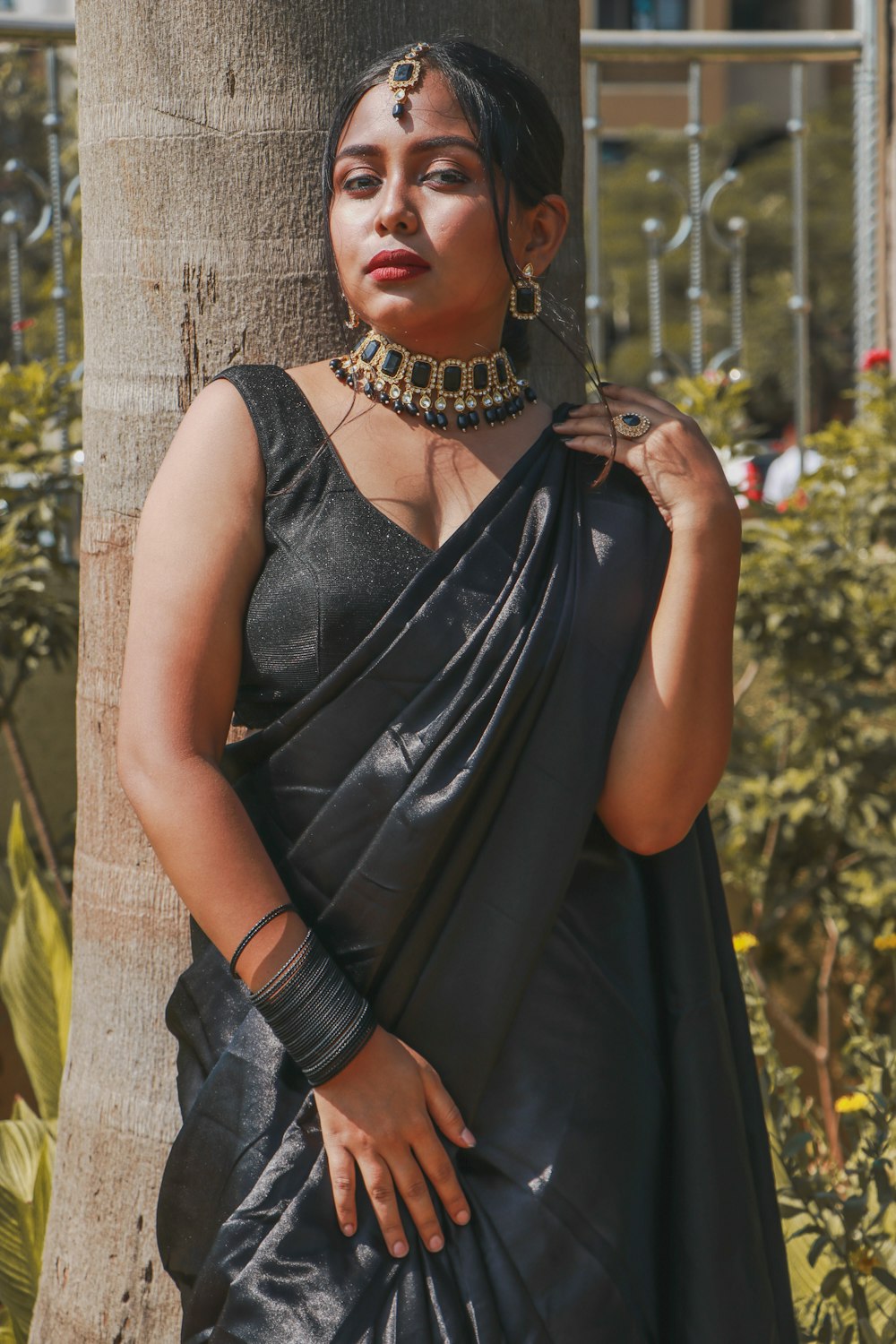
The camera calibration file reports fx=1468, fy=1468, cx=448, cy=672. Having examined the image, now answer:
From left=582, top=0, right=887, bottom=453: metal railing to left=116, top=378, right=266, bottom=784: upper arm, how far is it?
2.37 metres

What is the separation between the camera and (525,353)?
1.83 meters

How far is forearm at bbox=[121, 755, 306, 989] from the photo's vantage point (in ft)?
4.68

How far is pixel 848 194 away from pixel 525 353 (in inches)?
820

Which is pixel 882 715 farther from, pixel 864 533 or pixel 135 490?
pixel 135 490

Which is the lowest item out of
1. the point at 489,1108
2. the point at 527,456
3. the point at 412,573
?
the point at 489,1108

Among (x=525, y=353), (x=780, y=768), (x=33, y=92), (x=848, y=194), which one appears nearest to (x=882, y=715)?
(x=780, y=768)

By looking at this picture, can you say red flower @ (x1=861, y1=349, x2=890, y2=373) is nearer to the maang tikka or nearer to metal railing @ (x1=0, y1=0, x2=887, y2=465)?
metal railing @ (x1=0, y1=0, x2=887, y2=465)

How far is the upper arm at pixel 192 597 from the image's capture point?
1.46m

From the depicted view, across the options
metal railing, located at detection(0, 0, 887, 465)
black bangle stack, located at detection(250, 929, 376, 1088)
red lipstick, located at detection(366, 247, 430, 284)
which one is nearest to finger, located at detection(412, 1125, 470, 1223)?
black bangle stack, located at detection(250, 929, 376, 1088)

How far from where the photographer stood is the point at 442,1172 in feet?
4.74

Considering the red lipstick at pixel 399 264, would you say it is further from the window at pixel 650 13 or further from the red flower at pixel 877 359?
the window at pixel 650 13

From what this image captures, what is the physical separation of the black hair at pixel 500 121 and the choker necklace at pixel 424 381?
0.38 feet

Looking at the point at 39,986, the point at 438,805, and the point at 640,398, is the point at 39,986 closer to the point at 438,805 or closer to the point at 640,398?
the point at 438,805

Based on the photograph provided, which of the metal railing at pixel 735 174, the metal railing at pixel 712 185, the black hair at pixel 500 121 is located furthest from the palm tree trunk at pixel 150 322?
→ the metal railing at pixel 735 174
